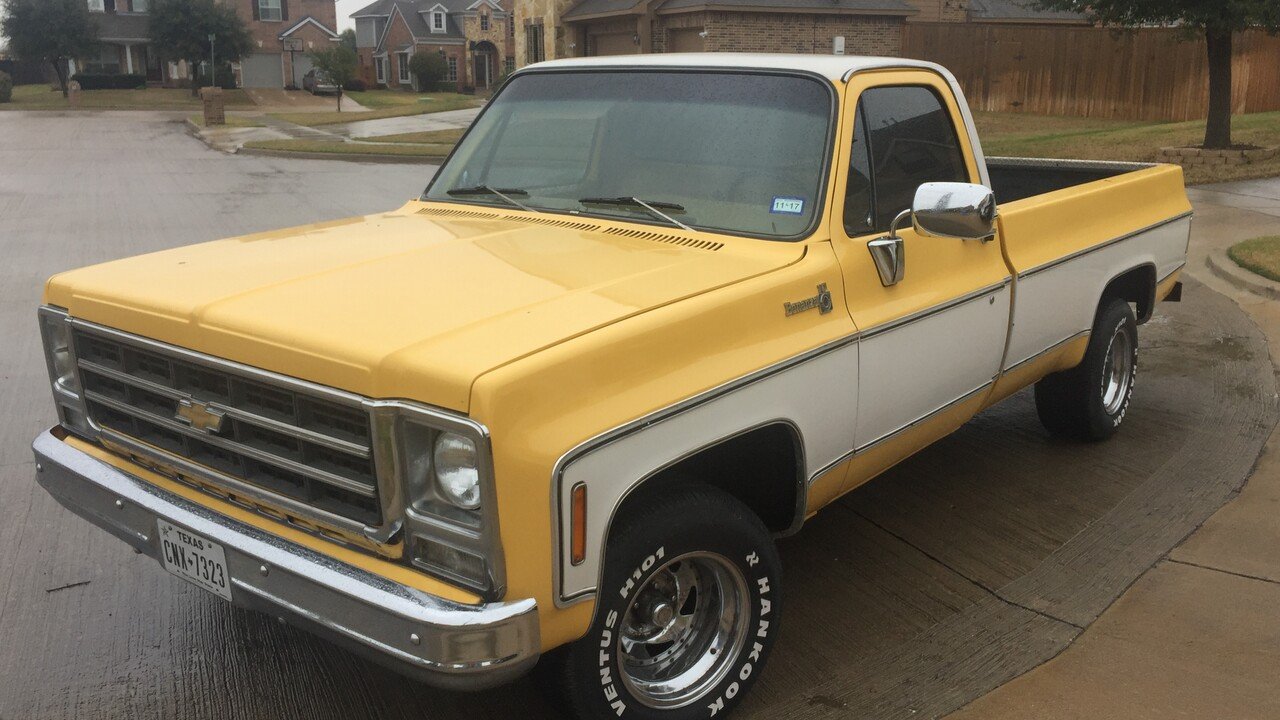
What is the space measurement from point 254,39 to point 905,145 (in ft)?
219

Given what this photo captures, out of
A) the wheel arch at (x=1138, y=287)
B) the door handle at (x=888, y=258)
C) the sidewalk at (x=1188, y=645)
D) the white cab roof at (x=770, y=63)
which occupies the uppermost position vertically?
the white cab roof at (x=770, y=63)

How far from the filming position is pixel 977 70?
31.6 metres

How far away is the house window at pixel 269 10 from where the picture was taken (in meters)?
68.1

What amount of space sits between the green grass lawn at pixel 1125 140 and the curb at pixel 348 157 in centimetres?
1060

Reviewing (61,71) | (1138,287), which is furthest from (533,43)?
(1138,287)

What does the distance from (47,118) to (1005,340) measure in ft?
140

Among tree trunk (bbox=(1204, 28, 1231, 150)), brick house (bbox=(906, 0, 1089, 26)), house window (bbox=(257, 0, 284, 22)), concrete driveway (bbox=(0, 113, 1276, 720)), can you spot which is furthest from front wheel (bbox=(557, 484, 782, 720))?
house window (bbox=(257, 0, 284, 22))

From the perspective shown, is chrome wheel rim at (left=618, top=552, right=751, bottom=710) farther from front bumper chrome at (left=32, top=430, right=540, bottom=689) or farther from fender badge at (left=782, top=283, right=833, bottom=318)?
fender badge at (left=782, top=283, right=833, bottom=318)

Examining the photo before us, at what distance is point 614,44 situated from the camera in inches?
1537

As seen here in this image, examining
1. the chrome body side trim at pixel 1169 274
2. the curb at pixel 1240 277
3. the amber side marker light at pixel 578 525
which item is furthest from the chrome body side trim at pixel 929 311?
the curb at pixel 1240 277

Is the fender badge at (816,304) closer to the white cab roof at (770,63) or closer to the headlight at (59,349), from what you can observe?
the white cab roof at (770,63)

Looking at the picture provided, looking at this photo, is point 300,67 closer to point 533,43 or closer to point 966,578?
point 533,43

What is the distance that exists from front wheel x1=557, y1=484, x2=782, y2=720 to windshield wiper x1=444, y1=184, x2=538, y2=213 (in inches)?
65.5

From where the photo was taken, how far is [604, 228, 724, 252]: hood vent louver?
3764 mm
